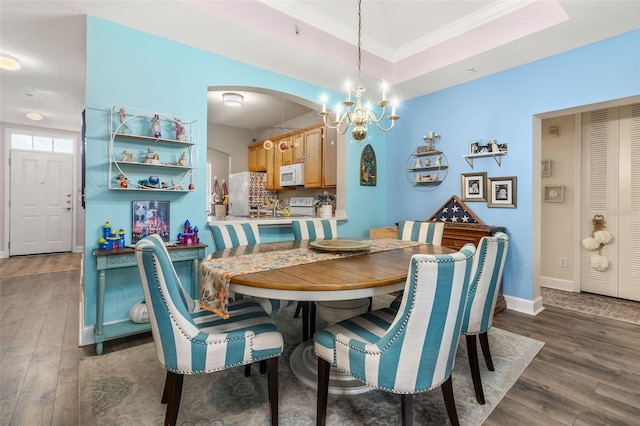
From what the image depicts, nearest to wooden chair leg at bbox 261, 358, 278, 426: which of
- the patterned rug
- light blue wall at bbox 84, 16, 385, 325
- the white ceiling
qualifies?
light blue wall at bbox 84, 16, 385, 325

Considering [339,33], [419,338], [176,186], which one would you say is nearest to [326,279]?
[419,338]

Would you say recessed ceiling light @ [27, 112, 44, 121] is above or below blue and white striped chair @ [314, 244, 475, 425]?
above

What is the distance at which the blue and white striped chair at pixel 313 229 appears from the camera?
116 inches

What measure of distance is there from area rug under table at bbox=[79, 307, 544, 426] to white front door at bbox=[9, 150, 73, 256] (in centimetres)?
547

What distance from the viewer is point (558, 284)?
3.95 m

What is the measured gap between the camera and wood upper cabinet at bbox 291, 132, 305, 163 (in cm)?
515

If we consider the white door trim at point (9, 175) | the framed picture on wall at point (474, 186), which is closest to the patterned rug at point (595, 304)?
the framed picture on wall at point (474, 186)

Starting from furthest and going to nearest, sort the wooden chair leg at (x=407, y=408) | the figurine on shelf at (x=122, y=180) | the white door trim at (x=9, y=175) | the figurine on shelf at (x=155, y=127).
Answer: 1. the white door trim at (x=9, y=175)
2. the figurine on shelf at (x=155, y=127)
3. the figurine on shelf at (x=122, y=180)
4. the wooden chair leg at (x=407, y=408)

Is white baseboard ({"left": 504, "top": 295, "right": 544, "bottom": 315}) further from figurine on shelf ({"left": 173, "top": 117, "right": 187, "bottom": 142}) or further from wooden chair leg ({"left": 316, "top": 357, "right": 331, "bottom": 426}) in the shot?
figurine on shelf ({"left": 173, "top": 117, "right": 187, "bottom": 142})

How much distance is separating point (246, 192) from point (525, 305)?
432cm

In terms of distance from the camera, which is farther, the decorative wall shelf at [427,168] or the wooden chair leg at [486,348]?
the decorative wall shelf at [427,168]

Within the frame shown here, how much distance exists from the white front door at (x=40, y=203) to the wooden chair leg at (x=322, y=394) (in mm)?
7082

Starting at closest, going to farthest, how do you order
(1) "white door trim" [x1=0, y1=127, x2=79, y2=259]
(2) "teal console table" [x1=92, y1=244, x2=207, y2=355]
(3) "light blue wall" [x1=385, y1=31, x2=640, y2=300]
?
(2) "teal console table" [x1=92, y1=244, x2=207, y2=355], (3) "light blue wall" [x1=385, y1=31, x2=640, y2=300], (1) "white door trim" [x1=0, y1=127, x2=79, y2=259]

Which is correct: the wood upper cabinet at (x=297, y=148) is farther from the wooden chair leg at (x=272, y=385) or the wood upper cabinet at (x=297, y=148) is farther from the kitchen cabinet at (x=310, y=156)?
the wooden chair leg at (x=272, y=385)
